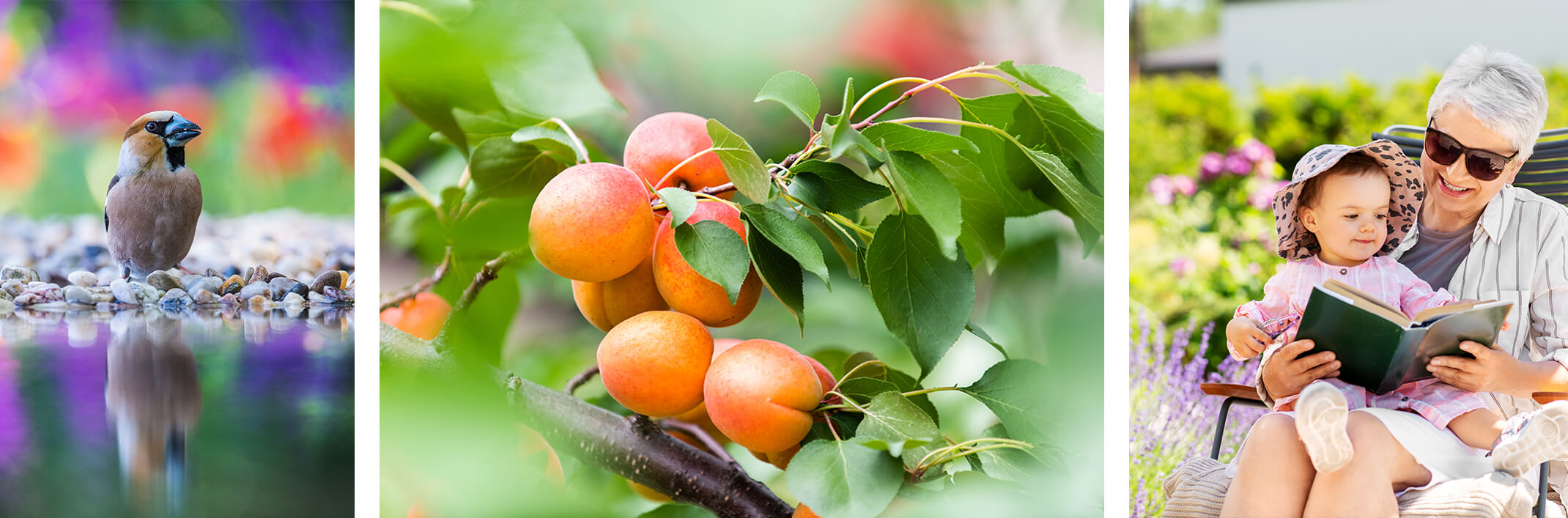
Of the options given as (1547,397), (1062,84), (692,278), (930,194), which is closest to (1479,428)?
(1547,397)

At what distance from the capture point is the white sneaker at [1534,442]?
127 cm

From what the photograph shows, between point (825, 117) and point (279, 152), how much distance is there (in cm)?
84

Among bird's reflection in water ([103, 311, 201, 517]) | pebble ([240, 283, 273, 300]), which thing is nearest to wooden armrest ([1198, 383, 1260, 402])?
pebble ([240, 283, 273, 300])

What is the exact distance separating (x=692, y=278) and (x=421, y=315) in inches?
19.2

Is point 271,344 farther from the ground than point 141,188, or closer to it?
closer to it

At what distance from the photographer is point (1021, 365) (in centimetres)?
141

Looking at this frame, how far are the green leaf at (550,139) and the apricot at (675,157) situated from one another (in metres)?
0.07

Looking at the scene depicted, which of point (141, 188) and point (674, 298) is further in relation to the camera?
point (141, 188)

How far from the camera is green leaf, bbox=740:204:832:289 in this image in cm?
117

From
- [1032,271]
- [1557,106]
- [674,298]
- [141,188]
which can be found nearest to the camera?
[674,298]

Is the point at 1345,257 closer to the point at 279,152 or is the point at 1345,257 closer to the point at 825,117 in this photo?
the point at 825,117

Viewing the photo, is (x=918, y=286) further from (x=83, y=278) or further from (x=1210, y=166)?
(x=1210, y=166)

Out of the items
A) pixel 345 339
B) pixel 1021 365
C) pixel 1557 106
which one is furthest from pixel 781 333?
pixel 1557 106

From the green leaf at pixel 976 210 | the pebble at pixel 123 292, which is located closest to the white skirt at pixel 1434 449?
the green leaf at pixel 976 210
